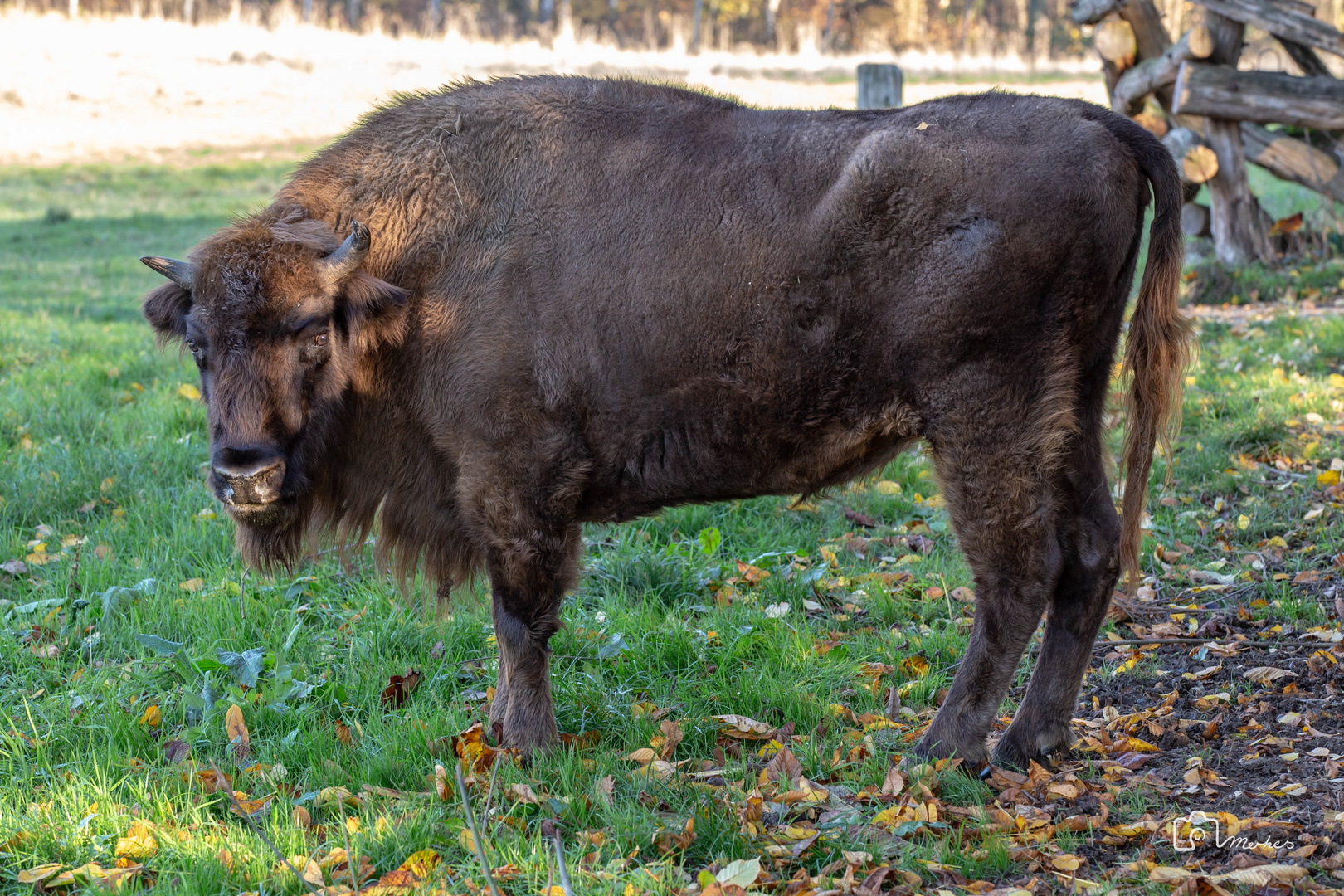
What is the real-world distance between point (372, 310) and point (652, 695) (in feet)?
5.60

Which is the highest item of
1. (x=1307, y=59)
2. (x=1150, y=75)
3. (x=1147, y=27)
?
(x=1147, y=27)

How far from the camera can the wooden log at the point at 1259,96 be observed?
27.2ft

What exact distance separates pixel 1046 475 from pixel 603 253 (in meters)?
1.60

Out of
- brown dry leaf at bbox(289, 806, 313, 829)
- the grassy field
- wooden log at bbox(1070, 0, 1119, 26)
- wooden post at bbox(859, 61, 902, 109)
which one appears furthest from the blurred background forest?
brown dry leaf at bbox(289, 806, 313, 829)

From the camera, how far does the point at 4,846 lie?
2.89 m

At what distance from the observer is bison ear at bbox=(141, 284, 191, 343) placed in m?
3.66

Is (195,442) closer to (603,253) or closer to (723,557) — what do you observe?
(723,557)

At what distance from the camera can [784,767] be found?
3.27 metres

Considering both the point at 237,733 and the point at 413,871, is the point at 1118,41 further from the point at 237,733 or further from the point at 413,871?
the point at 413,871

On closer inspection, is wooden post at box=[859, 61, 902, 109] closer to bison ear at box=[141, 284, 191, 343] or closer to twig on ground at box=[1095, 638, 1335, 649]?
twig on ground at box=[1095, 638, 1335, 649]

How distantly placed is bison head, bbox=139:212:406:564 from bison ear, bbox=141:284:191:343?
5 cm

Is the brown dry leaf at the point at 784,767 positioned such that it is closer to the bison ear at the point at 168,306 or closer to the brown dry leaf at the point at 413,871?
the brown dry leaf at the point at 413,871

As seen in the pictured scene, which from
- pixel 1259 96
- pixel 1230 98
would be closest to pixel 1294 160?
pixel 1259 96

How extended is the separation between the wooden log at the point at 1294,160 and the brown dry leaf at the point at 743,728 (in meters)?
7.71
